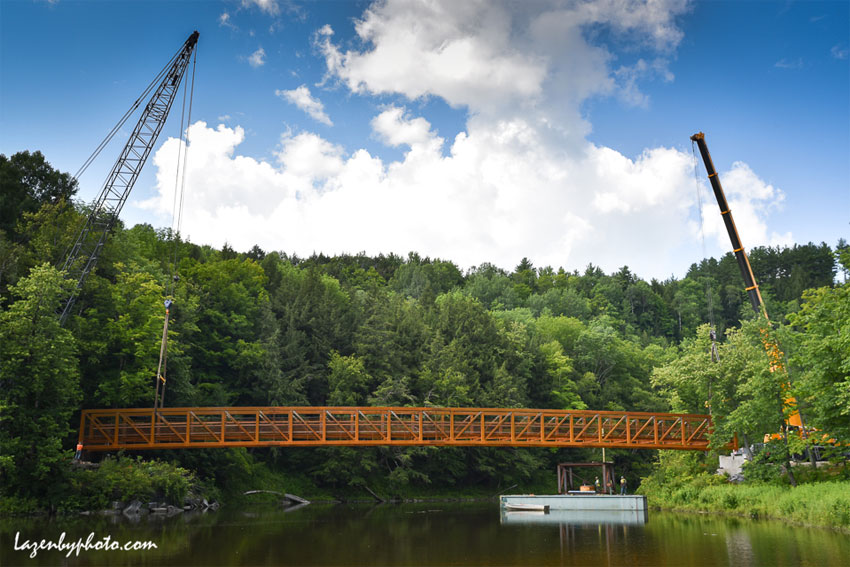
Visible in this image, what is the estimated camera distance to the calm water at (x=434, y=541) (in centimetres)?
2341

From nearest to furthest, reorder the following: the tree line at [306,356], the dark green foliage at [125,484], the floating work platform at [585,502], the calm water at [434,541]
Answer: the calm water at [434,541]
the tree line at [306,356]
the dark green foliage at [125,484]
the floating work platform at [585,502]

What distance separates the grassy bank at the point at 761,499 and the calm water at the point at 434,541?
4.62ft

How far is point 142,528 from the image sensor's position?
3491 centimetres

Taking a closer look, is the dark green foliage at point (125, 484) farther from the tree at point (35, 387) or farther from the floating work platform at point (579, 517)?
the floating work platform at point (579, 517)

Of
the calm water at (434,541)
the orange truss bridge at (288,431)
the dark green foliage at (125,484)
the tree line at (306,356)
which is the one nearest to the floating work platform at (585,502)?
the calm water at (434,541)

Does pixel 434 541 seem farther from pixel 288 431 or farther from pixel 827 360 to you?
pixel 827 360

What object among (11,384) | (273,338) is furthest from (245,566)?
(273,338)

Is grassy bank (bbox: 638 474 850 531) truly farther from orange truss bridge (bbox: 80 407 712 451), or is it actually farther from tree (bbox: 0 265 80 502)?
tree (bbox: 0 265 80 502)

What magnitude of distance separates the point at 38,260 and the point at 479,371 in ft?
135

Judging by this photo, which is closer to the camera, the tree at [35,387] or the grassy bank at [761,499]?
the grassy bank at [761,499]

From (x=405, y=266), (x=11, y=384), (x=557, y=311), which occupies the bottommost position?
(x=11, y=384)

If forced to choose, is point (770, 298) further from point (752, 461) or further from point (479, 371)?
point (752, 461)

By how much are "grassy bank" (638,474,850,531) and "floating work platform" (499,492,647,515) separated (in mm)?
4797
